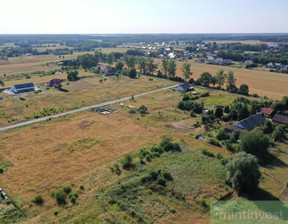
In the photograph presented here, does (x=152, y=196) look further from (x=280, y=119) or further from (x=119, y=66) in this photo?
→ (x=119, y=66)

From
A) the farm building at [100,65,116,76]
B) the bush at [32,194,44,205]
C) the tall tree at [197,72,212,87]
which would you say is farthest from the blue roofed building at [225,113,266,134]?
the farm building at [100,65,116,76]

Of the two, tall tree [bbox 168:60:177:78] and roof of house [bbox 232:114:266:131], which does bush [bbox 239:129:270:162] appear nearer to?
roof of house [bbox 232:114:266:131]

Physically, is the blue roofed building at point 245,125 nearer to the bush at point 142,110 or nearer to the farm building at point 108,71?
the bush at point 142,110

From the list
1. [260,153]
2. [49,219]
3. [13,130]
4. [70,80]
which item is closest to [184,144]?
[260,153]

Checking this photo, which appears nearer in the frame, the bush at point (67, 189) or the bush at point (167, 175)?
the bush at point (67, 189)

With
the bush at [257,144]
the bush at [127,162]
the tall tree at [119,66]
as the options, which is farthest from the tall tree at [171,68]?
the bush at [127,162]

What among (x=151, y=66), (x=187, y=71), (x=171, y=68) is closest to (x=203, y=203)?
(x=187, y=71)
